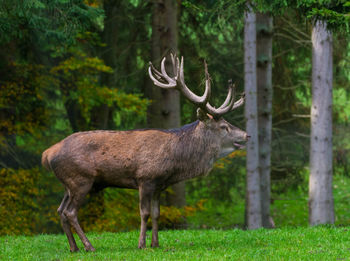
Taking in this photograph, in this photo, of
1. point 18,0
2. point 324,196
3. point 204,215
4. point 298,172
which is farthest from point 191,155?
point 204,215

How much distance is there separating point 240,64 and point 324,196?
22.4 ft

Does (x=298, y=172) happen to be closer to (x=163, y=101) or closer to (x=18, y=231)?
(x=163, y=101)

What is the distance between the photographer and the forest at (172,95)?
1545cm

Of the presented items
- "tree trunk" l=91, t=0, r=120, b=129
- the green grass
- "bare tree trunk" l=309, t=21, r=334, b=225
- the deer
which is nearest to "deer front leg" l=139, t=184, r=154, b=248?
the deer

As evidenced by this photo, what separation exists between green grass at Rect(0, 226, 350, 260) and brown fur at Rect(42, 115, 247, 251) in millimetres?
→ 580

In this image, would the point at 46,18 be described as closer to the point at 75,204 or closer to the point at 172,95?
the point at 172,95

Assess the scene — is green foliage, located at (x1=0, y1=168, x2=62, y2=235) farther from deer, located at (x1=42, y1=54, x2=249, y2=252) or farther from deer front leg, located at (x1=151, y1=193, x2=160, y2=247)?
deer front leg, located at (x1=151, y1=193, x2=160, y2=247)

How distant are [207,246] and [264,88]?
8.23m

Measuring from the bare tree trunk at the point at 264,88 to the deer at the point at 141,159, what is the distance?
300 inches

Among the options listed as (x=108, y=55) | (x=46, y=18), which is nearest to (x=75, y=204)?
(x=46, y=18)

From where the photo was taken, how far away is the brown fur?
969 cm

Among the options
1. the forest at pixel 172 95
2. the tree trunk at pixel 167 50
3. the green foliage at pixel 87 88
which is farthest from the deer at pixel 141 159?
the green foliage at pixel 87 88

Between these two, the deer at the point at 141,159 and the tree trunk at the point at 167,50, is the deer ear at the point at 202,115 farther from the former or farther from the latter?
the tree trunk at the point at 167,50

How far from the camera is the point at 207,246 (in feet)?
33.7
